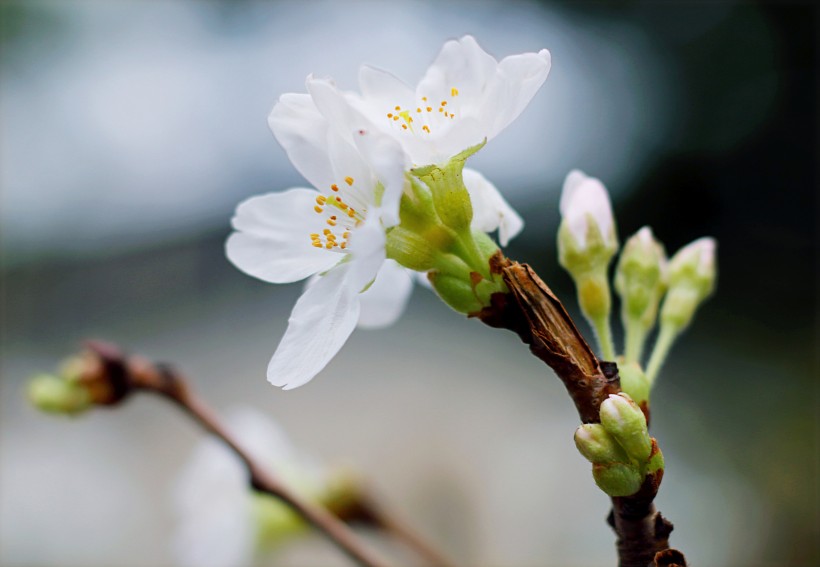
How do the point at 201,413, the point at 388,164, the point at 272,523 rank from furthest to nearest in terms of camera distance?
the point at 272,523 < the point at 201,413 < the point at 388,164

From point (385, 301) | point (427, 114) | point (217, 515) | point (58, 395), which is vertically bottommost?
point (217, 515)

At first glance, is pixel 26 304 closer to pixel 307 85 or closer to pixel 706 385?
pixel 706 385

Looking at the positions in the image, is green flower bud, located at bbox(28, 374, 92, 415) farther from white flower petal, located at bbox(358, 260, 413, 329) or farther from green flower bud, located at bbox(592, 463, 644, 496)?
green flower bud, located at bbox(592, 463, 644, 496)

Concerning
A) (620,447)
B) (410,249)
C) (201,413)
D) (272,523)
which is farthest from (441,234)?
(272,523)

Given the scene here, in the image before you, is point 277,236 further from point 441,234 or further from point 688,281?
point 688,281

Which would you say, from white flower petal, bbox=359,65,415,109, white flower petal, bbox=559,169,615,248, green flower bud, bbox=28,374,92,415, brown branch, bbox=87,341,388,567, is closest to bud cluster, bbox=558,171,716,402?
white flower petal, bbox=559,169,615,248

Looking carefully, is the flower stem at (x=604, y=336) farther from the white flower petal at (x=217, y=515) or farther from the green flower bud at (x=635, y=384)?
the white flower petal at (x=217, y=515)
